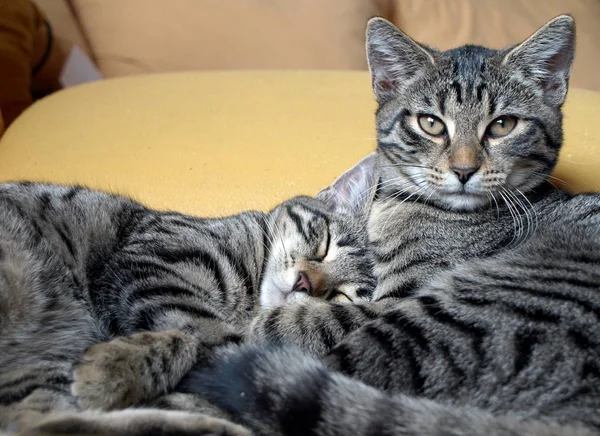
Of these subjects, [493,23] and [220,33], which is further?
[493,23]

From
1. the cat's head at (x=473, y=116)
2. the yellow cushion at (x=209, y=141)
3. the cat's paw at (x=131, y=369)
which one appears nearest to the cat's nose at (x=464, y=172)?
the cat's head at (x=473, y=116)

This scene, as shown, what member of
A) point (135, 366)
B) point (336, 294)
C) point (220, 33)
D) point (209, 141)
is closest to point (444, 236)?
point (336, 294)

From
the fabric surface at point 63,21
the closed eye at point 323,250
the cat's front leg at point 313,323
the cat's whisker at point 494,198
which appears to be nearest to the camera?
the cat's front leg at point 313,323

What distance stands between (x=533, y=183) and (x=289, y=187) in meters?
0.70

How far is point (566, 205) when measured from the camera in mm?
1379

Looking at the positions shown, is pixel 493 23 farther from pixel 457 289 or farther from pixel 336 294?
pixel 457 289

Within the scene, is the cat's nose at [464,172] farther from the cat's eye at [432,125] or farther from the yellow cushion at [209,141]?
the yellow cushion at [209,141]

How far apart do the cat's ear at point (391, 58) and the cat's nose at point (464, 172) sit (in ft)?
0.96

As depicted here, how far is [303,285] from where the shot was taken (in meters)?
1.38

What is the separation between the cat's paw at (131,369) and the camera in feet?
3.24

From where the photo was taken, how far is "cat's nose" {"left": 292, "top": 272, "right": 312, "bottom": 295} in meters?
1.37

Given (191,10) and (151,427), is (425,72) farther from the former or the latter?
(191,10)

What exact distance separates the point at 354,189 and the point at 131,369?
0.85 m

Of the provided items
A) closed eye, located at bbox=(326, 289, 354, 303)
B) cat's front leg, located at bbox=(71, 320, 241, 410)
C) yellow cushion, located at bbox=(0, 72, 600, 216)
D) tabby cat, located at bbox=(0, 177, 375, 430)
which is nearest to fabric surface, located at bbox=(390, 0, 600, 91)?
yellow cushion, located at bbox=(0, 72, 600, 216)
